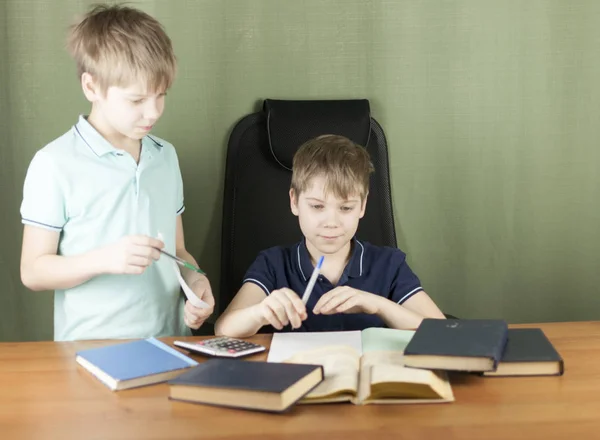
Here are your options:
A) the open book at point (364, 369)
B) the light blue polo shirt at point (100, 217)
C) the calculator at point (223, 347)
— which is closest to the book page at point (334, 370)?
the open book at point (364, 369)

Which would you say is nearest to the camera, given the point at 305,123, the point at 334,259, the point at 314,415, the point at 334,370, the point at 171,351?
the point at 314,415

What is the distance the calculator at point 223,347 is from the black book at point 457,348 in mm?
301

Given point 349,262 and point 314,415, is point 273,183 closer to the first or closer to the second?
point 349,262

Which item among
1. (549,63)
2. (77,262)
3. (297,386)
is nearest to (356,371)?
(297,386)

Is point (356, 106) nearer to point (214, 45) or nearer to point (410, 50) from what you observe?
point (410, 50)

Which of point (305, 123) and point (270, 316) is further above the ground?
point (305, 123)

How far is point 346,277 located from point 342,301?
0.29 metres

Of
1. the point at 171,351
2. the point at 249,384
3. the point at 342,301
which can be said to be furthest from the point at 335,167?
the point at 249,384

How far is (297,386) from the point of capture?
1106mm

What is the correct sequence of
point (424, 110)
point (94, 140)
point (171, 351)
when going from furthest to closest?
point (424, 110) → point (94, 140) → point (171, 351)

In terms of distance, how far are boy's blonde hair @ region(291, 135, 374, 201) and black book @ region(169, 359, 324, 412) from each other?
606 millimetres

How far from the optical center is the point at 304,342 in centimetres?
141

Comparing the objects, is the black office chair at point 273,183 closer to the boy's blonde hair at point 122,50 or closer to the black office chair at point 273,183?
the black office chair at point 273,183

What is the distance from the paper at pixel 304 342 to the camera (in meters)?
1.35
